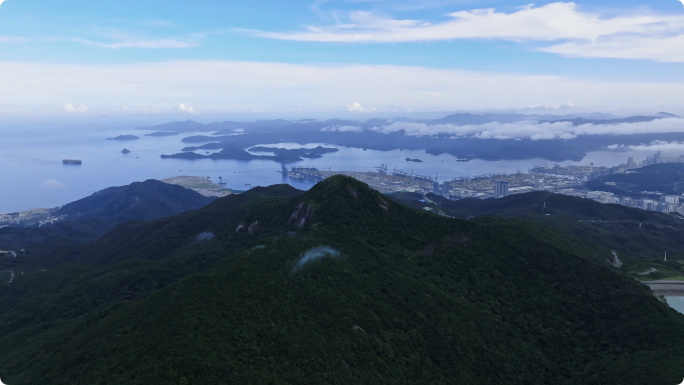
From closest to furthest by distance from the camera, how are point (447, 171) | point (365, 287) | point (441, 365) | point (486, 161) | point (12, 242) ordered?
point (441, 365), point (365, 287), point (12, 242), point (447, 171), point (486, 161)

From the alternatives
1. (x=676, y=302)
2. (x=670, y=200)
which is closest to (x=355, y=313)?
(x=676, y=302)

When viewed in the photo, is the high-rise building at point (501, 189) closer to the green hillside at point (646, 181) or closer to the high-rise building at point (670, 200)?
the green hillside at point (646, 181)

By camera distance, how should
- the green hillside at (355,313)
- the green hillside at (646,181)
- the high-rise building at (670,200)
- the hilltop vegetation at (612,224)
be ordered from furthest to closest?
1. the green hillside at (646,181)
2. the high-rise building at (670,200)
3. the hilltop vegetation at (612,224)
4. the green hillside at (355,313)

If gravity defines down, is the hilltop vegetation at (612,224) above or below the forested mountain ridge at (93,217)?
above

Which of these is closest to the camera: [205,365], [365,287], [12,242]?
[205,365]

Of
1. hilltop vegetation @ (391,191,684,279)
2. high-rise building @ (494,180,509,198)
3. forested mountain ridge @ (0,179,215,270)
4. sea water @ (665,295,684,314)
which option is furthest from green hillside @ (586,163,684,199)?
forested mountain ridge @ (0,179,215,270)

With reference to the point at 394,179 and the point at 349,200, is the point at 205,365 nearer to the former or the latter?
the point at 349,200

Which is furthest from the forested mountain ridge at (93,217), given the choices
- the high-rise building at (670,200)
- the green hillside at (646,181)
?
the high-rise building at (670,200)

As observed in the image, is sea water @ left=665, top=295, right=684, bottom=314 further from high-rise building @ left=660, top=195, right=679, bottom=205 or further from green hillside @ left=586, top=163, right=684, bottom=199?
green hillside @ left=586, top=163, right=684, bottom=199

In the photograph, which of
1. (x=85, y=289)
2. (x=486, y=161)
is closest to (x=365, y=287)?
(x=85, y=289)
